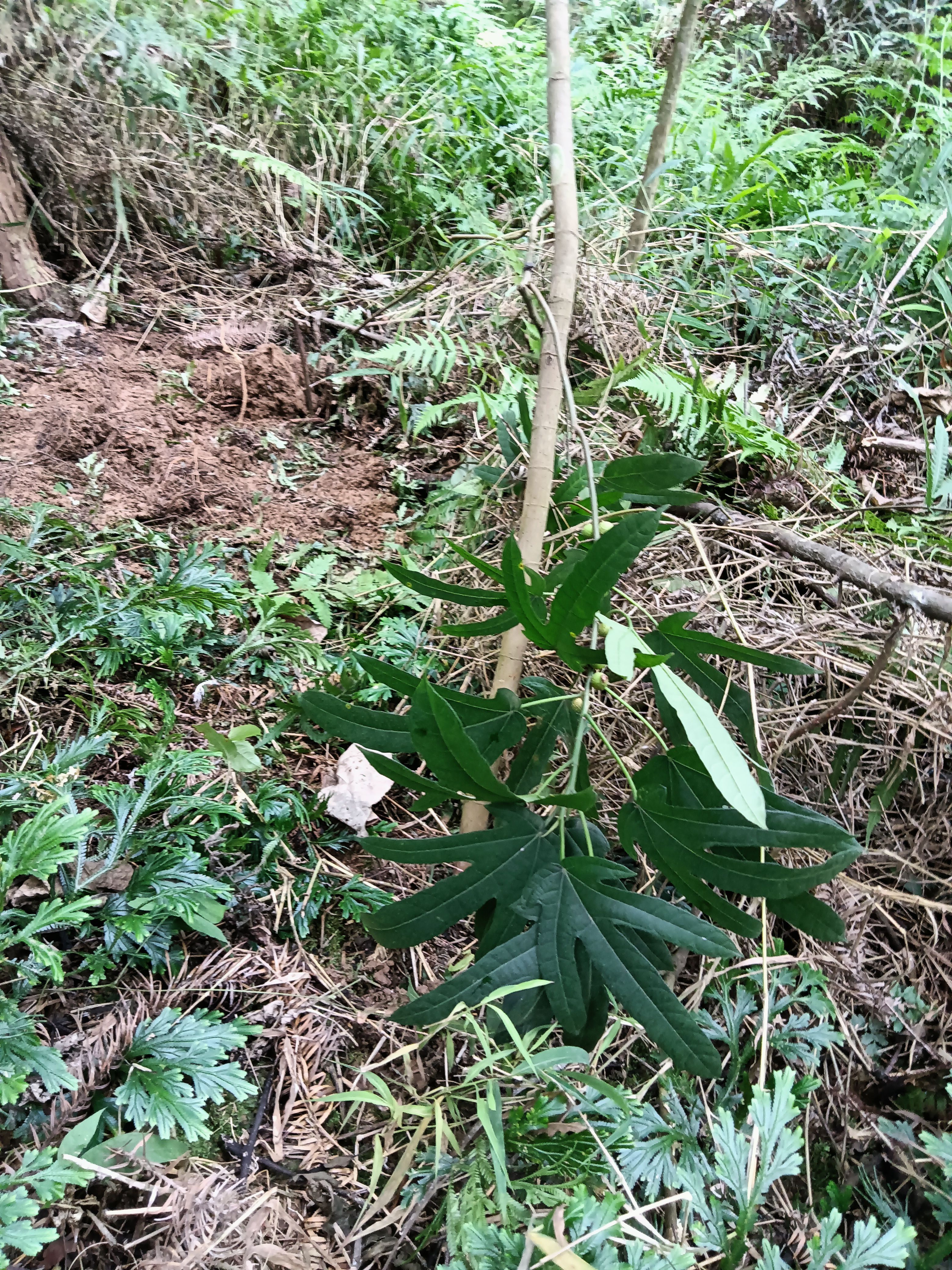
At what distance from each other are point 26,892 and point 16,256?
2.36 meters

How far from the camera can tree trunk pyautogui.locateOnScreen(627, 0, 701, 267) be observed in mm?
2104

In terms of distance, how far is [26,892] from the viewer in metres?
1.06

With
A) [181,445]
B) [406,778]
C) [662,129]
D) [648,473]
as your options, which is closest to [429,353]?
[181,445]

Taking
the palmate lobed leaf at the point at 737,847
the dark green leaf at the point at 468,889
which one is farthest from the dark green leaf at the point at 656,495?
the dark green leaf at the point at 468,889

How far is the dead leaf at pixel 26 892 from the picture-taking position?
41.6 inches

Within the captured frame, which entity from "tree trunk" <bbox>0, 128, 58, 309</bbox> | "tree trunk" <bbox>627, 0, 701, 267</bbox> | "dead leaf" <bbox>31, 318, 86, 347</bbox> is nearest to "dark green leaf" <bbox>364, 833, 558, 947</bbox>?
"tree trunk" <bbox>627, 0, 701, 267</bbox>

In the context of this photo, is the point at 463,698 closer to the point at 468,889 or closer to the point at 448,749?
the point at 448,749

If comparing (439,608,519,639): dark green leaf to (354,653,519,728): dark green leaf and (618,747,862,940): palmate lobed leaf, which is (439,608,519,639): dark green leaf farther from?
(618,747,862,940): palmate lobed leaf

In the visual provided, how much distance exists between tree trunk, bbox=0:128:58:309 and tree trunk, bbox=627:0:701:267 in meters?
1.98

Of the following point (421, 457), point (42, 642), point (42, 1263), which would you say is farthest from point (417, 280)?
point (42, 1263)

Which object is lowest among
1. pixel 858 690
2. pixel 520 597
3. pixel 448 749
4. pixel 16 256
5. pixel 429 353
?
pixel 858 690

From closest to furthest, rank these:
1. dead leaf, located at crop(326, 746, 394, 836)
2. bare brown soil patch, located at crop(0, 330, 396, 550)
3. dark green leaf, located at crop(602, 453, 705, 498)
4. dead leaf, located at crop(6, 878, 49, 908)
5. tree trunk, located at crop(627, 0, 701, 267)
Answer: dead leaf, located at crop(6, 878, 49, 908)
dark green leaf, located at crop(602, 453, 705, 498)
dead leaf, located at crop(326, 746, 394, 836)
bare brown soil patch, located at crop(0, 330, 396, 550)
tree trunk, located at crop(627, 0, 701, 267)

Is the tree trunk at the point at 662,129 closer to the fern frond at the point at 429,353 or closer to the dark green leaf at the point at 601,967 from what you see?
the fern frond at the point at 429,353

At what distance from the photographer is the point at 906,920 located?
1.28 meters
